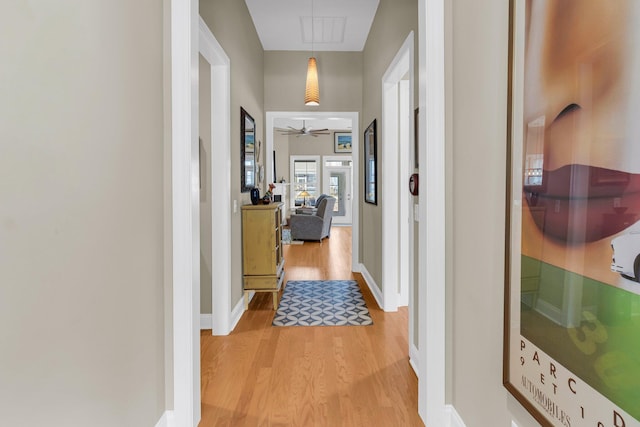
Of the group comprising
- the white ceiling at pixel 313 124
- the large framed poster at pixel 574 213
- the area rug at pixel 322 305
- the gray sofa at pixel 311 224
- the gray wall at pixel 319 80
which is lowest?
the area rug at pixel 322 305

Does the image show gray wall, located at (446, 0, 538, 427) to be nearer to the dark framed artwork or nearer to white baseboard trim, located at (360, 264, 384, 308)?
white baseboard trim, located at (360, 264, 384, 308)

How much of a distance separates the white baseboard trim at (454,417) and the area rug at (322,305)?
1570mm

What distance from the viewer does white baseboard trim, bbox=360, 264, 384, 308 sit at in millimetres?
3840

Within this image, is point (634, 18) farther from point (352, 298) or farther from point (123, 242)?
point (352, 298)

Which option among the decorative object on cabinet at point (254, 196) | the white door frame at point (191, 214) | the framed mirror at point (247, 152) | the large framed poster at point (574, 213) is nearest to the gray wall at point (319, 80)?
the framed mirror at point (247, 152)

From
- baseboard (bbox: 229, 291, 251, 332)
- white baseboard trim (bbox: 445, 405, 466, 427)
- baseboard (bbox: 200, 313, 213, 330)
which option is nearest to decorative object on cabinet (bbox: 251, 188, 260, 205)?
baseboard (bbox: 229, 291, 251, 332)

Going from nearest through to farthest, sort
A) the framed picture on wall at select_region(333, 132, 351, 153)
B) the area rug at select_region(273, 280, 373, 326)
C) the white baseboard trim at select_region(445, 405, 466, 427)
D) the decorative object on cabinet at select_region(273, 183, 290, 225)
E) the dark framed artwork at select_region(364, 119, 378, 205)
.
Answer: the white baseboard trim at select_region(445, 405, 466, 427) → the area rug at select_region(273, 280, 373, 326) → the dark framed artwork at select_region(364, 119, 378, 205) → the decorative object on cabinet at select_region(273, 183, 290, 225) → the framed picture on wall at select_region(333, 132, 351, 153)

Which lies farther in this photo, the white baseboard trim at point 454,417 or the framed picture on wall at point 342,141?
the framed picture on wall at point 342,141

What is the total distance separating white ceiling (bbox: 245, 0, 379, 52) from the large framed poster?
3.29m

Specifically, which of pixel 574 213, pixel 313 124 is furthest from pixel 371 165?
pixel 313 124

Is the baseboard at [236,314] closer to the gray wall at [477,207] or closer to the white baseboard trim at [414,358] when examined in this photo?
the white baseboard trim at [414,358]

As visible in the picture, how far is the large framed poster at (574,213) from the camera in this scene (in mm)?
732

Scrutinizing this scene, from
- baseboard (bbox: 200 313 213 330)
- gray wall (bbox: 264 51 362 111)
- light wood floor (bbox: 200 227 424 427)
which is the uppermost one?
gray wall (bbox: 264 51 362 111)

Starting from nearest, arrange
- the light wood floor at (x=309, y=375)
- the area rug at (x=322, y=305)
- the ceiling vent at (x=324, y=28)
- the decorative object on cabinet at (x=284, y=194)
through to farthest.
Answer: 1. the light wood floor at (x=309, y=375)
2. the area rug at (x=322, y=305)
3. the ceiling vent at (x=324, y=28)
4. the decorative object on cabinet at (x=284, y=194)
